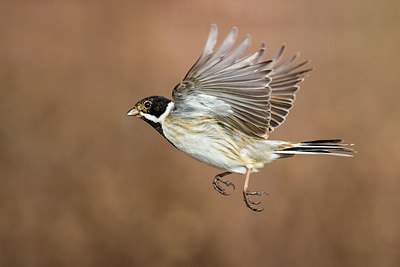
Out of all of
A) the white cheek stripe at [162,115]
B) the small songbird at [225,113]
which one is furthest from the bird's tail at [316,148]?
the white cheek stripe at [162,115]

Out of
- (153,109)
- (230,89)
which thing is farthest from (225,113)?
(153,109)

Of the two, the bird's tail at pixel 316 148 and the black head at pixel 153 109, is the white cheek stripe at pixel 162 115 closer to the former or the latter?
the black head at pixel 153 109

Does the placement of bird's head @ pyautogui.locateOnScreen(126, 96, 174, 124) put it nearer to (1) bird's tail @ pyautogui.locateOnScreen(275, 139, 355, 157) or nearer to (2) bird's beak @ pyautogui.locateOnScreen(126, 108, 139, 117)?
(2) bird's beak @ pyautogui.locateOnScreen(126, 108, 139, 117)

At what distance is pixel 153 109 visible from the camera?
126cm

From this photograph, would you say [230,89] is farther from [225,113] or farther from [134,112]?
[134,112]

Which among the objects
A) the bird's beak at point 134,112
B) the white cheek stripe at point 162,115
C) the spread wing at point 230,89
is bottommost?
the bird's beak at point 134,112

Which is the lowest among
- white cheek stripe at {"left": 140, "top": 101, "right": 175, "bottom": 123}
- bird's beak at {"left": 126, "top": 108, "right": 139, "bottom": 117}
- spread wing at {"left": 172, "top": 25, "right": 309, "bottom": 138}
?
bird's beak at {"left": 126, "top": 108, "right": 139, "bottom": 117}

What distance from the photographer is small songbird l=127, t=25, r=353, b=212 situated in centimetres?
125

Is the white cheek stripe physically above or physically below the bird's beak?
above

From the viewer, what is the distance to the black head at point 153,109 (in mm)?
1242

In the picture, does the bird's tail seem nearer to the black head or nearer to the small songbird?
the small songbird

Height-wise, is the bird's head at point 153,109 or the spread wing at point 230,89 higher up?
the spread wing at point 230,89

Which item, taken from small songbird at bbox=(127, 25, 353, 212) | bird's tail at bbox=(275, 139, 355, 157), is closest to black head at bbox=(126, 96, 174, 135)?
small songbird at bbox=(127, 25, 353, 212)

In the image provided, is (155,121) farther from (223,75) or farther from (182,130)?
(223,75)
